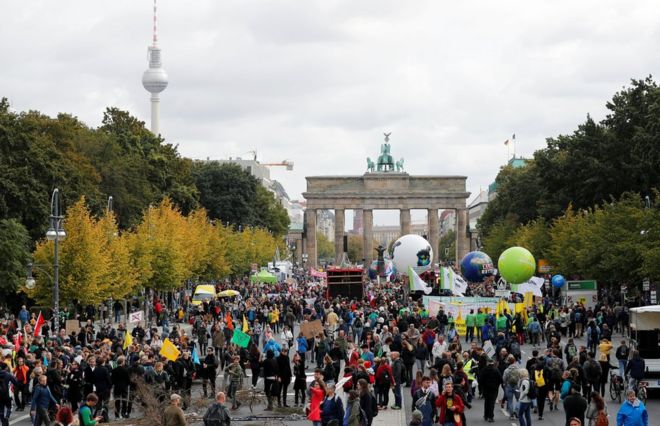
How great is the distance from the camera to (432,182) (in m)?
162

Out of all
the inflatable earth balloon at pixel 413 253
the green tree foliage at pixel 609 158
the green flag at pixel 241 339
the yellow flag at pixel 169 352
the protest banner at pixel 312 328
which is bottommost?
the yellow flag at pixel 169 352

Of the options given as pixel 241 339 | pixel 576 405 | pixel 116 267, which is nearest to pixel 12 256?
pixel 116 267

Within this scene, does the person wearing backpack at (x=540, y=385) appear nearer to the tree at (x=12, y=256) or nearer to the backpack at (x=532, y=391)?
the backpack at (x=532, y=391)

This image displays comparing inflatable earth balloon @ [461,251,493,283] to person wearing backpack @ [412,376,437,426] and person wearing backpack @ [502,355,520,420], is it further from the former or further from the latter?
person wearing backpack @ [412,376,437,426]

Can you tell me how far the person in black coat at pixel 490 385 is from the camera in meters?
27.0

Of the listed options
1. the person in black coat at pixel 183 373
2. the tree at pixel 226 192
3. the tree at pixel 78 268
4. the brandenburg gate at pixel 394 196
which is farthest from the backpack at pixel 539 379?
the brandenburg gate at pixel 394 196

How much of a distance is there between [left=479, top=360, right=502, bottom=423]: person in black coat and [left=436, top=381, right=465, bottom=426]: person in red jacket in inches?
197

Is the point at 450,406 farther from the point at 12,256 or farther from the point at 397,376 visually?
the point at 12,256

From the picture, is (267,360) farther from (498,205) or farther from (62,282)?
(498,205)

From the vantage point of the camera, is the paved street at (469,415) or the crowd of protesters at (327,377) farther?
the paved street at (469,415)

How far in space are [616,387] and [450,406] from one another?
27.4ft

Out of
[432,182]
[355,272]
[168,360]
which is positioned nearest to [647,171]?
[355,272]

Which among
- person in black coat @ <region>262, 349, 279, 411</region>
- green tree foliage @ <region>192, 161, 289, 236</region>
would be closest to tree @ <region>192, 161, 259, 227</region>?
green tree foliage @ <region>192, 161, 289, 236</region>

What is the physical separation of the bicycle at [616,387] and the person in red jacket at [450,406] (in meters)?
7.98
